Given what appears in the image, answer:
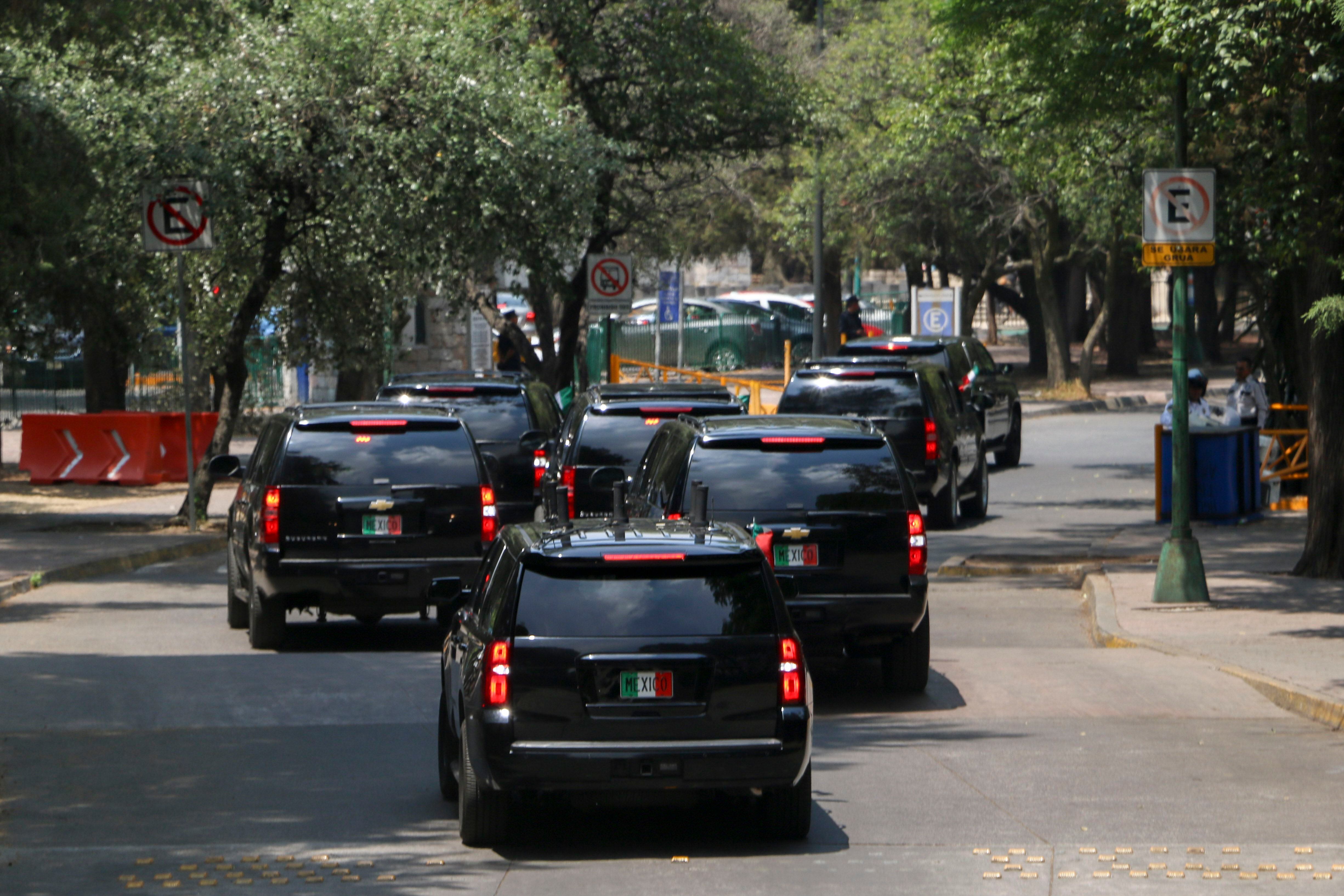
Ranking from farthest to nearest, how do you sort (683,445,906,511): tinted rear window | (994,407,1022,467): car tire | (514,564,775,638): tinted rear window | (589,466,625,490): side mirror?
(994,407,1022,467): car tire < (589,466,625,490): side mirror < (683,445,906,511): tinted rear window < (514,564,775,638): tinted rear window

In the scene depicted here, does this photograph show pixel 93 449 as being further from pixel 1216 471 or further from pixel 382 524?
pixel 1216 471

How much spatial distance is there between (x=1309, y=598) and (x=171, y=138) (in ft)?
39.4

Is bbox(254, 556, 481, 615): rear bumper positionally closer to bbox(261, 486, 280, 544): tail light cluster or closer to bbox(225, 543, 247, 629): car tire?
bbox(261, 486, 280, 544): tail light cluster

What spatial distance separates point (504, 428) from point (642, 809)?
35.1ft

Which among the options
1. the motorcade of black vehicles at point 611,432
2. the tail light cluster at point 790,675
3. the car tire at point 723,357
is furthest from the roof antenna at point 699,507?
the car tire at point 723,357

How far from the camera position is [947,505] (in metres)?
20.2

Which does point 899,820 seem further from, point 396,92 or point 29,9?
point 396,92

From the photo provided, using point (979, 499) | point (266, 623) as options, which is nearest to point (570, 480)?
point (266, 623)

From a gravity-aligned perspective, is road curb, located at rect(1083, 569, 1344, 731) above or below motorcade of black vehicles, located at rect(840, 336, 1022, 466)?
below

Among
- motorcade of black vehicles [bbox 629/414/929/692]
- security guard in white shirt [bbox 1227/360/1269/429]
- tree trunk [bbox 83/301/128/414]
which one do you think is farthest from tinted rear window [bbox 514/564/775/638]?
tree trunk [bbox 83/301/128/414]

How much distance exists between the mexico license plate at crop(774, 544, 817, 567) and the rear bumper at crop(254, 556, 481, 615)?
2.78m

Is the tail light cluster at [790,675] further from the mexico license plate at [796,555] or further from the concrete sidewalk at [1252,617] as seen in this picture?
the concrete sidewalk at [1252,617]

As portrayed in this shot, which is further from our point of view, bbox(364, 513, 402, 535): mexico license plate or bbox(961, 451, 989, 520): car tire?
bbox(961, 451, 989, 520): car tire

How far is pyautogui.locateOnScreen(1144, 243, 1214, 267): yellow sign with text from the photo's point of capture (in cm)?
1384
